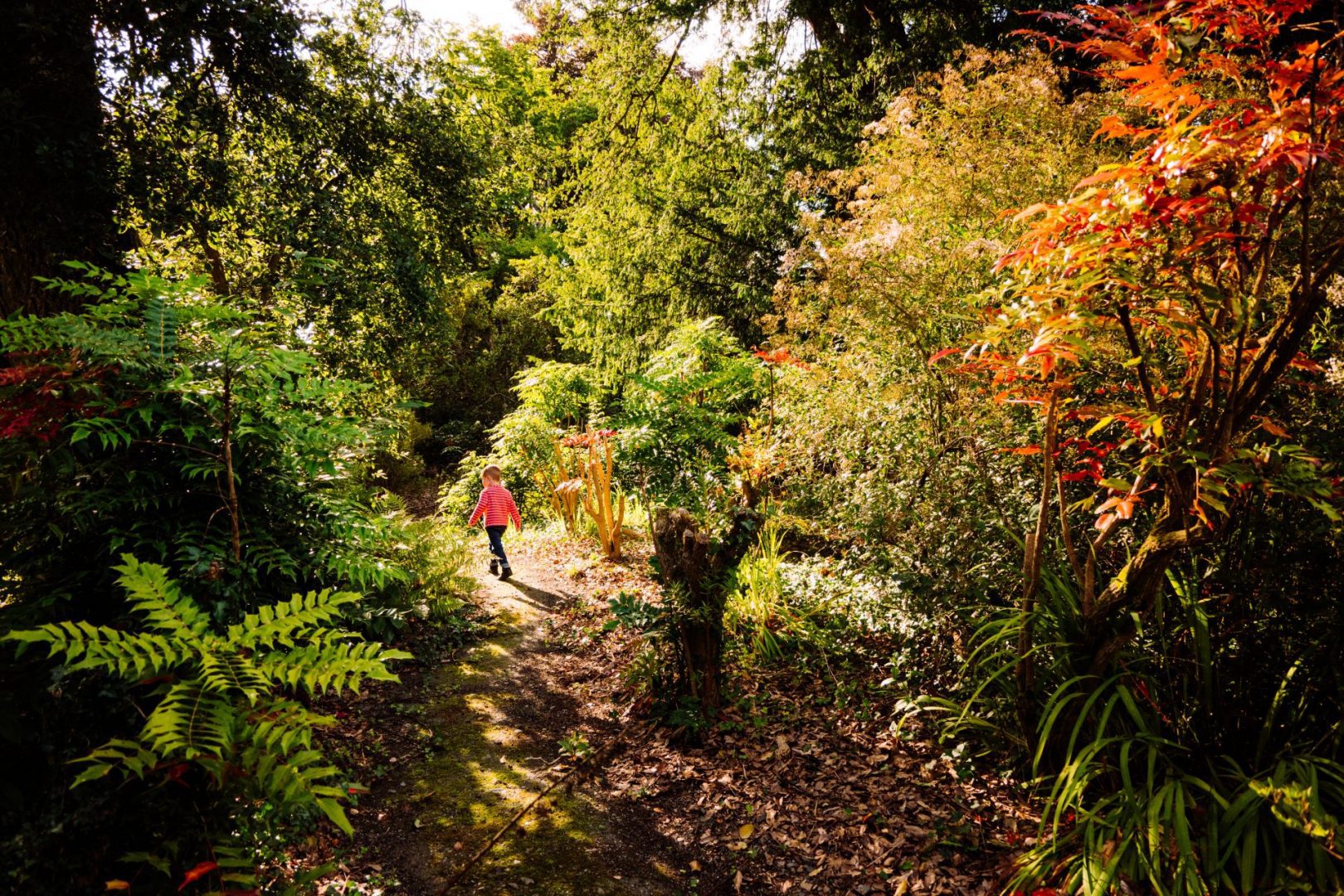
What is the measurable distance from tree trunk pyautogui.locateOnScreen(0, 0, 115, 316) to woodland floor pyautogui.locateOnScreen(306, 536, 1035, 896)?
139 inches

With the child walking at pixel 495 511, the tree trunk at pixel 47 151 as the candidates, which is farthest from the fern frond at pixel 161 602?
the child walking at pixel 495 511

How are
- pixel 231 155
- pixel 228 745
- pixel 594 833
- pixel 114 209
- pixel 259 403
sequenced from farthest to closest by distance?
1. pixel 231 155
2. pixel 114 209
3. pixel 594 833
4. pixel 259 403
5. pixel 228 745

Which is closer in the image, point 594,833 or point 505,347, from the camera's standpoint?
point 594,833

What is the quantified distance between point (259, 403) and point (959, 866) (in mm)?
3660

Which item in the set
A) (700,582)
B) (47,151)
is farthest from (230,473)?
(47,151)

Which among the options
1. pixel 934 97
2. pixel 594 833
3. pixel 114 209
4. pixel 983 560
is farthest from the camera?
pixel 934 97

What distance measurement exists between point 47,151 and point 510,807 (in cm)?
495

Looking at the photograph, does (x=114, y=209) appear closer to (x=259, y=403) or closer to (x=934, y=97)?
(x=259, y=403)

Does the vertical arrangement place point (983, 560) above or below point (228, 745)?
below

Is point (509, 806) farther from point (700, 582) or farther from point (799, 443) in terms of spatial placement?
point (799, 443)

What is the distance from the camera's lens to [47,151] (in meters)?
3.85

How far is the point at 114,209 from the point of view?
4.31 meters

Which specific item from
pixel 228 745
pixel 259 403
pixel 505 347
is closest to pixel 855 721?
pixel 228 745

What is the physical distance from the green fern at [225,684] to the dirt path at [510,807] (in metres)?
1.51
